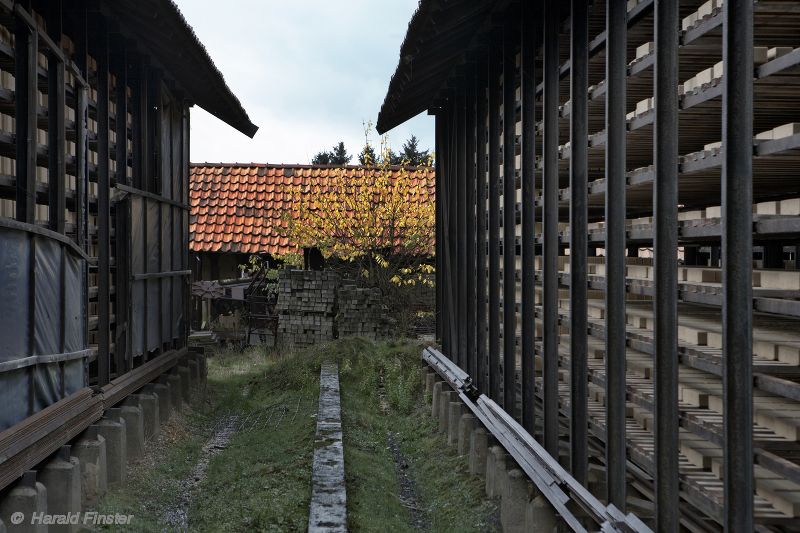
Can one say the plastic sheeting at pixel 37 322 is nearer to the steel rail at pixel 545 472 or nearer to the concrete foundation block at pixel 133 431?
the concrete foundation block at pixel 133 431

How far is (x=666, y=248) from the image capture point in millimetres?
3635

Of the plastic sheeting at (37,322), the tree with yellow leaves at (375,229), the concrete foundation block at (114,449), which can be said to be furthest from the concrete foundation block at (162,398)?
the tree with yellow leaves at (375,229)

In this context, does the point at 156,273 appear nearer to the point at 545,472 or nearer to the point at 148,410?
the point at 148,410

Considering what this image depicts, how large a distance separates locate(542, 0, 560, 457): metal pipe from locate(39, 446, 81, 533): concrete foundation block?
324 centimetres

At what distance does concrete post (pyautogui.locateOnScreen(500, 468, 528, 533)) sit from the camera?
5715 mm

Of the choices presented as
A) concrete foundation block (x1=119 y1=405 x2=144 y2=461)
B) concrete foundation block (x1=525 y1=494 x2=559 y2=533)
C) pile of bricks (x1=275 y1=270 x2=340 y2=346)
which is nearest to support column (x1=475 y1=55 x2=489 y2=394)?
concrete foundation block (x1=525 y1=494 x2=559 y2=533)

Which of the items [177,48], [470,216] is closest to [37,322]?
[177,48]

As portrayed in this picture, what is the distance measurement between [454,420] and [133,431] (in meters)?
3.20

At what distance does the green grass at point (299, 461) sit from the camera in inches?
235

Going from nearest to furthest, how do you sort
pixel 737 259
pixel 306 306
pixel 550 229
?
pixel 737 259
pixel 550 229
pixel 306 306

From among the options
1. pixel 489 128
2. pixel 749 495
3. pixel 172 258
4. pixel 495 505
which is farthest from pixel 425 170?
pixel 749 495

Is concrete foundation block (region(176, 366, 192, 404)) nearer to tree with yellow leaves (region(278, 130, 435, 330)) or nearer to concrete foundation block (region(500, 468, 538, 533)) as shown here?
concrete foundation block (region(500, 468, 538, 533))

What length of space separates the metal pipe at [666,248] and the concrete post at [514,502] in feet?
7.26

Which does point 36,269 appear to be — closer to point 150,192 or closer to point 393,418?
point 150,192
